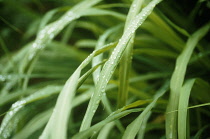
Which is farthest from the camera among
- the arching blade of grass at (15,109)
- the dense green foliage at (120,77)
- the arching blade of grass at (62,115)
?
the arching blade of grass at (15,109)

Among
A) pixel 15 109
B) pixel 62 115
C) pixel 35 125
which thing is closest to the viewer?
pixel 62 115

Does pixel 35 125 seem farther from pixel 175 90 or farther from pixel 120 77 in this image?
pixel 175 90

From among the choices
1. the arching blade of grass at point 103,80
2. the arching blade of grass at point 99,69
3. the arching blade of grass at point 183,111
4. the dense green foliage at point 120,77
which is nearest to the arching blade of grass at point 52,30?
the dense green foliage at point 120,77

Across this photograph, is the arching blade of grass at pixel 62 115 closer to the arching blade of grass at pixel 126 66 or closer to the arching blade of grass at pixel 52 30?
the arching blade of grass at pixel 126 66

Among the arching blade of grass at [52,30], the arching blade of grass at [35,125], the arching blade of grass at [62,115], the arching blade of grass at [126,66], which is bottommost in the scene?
the arching blade of grass at [62,115]

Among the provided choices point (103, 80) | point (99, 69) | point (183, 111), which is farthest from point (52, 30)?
point (183, 111)

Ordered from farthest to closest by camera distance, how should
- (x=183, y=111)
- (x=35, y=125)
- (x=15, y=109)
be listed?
1. (x=35, y=125)
2. (x=15, y=109)
3. (x=183, y=111)

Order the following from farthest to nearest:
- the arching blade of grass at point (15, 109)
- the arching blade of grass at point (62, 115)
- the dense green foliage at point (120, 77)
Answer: the arching blade of grass at point (15, 109), the dense green foliage at point (120, 77), the arching blade of grass at point (62, 115)

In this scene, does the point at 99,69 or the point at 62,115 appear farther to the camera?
the point at 99,69

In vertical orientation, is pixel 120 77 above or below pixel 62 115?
above
